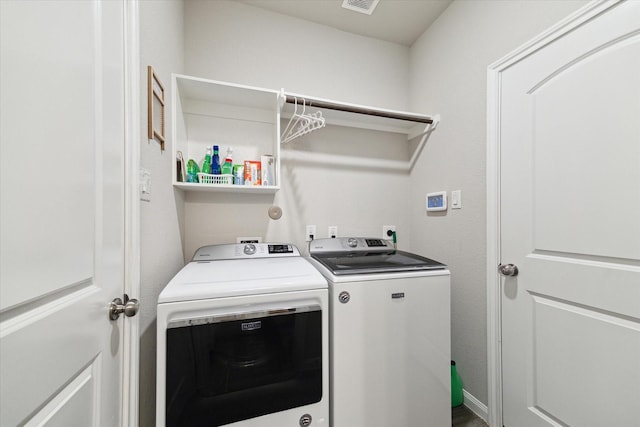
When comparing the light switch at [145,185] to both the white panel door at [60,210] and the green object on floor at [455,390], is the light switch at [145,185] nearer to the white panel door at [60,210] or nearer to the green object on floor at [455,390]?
the white panel door at [60,210]

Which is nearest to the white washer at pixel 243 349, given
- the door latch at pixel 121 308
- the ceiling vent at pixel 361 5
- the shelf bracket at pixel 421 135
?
the door latch at pixel 121 308

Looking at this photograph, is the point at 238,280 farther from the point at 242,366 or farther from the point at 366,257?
the point at 366,257

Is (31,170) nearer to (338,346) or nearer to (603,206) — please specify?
(338,346)

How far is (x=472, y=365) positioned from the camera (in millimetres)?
1589

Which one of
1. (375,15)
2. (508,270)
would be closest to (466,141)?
(508,270)

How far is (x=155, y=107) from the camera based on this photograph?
3.69 ft

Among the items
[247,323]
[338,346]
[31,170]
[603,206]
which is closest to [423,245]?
[603,206]

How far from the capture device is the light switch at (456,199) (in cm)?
168

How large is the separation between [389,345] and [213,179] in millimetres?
1457

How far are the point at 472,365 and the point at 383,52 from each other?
2.64 m

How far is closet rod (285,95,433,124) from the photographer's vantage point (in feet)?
5.41

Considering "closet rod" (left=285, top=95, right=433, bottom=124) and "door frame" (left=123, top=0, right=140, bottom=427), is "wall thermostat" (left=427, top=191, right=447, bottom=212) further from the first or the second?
"door frame" (left=123, top=0, right=140, bottom=427)

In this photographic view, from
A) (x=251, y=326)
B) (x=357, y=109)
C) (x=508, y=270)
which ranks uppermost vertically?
(x=357, y=109)

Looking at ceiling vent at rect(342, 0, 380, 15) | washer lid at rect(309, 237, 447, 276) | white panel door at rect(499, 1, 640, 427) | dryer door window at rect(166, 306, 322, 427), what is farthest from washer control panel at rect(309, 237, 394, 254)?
ceiling vent at rect(342, 0, 380, 15)
